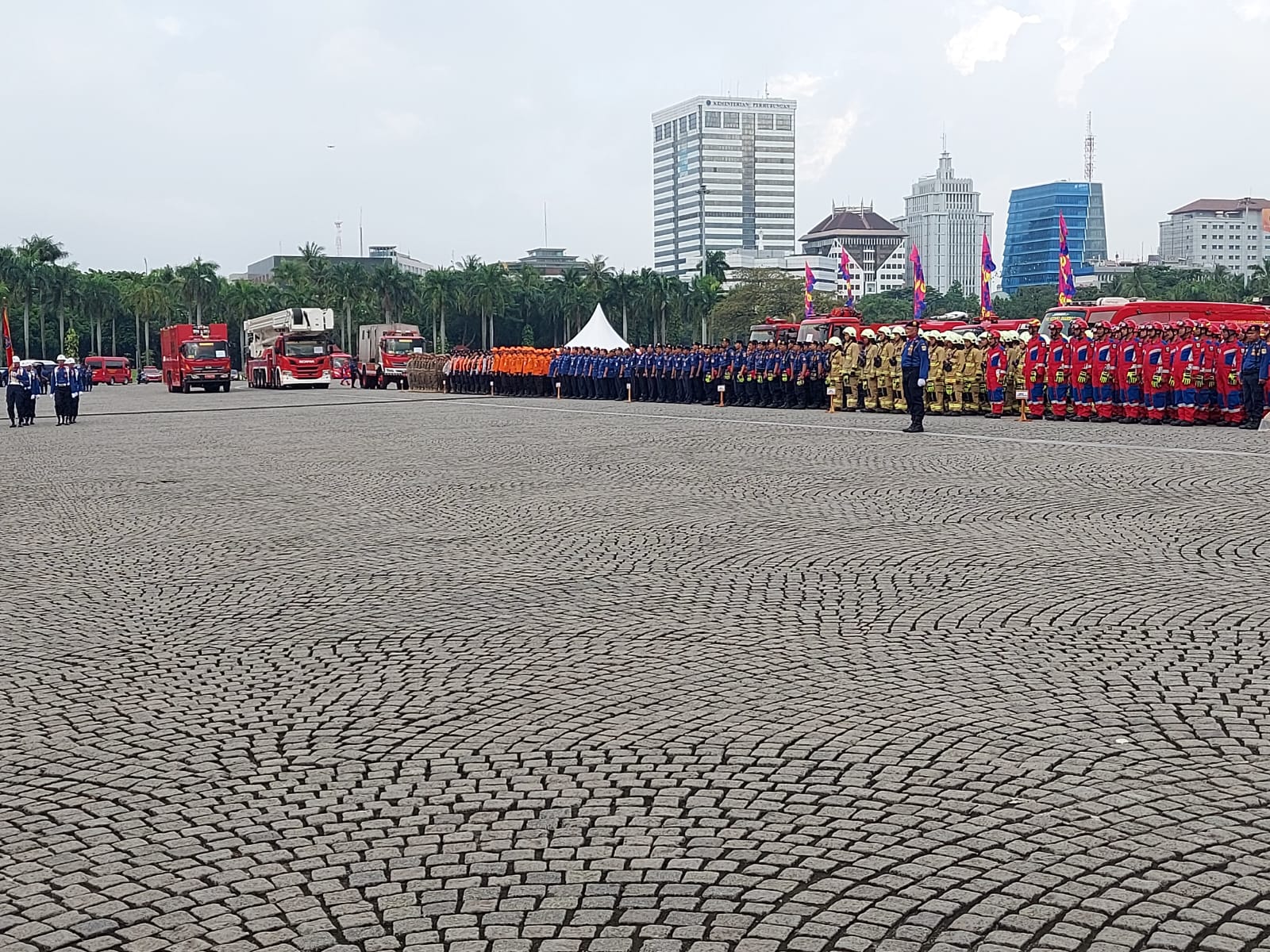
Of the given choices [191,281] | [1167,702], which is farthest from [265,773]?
[191,281]

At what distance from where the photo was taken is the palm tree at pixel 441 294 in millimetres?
113625

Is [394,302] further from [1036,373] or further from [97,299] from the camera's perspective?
[1036,373]

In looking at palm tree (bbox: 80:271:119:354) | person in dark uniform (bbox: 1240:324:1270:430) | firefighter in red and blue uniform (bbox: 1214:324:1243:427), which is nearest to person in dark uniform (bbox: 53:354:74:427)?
firefighter in red and blue uniform (bbox: 1214:324:1243:427)

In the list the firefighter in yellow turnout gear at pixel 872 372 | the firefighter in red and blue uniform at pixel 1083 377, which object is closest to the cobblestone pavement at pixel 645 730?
the firefighter in red and blue uniform at pixel 1083 377

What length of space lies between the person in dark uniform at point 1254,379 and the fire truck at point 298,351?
145 ft

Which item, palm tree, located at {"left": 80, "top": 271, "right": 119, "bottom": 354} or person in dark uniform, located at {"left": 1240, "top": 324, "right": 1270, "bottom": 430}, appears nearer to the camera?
person in dark uniform, located at {"left": 1240, "top": 324, "right": 1270, "bottom": 430}

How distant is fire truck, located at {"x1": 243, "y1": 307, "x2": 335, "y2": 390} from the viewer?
5972 centimetres

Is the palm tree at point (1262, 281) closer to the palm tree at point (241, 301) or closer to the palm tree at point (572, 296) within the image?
the palm tree at point (572, 296)

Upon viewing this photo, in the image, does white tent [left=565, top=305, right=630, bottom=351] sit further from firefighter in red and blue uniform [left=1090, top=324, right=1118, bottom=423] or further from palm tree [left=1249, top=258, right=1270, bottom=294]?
palm tree [left=1249, top=258, right=1270, bottom=294]

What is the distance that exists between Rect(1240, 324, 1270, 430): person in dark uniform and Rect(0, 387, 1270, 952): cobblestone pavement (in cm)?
1005

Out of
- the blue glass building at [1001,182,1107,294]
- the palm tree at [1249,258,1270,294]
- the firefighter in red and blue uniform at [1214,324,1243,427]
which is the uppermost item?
the blue glass building at [1001,182,1107,294]

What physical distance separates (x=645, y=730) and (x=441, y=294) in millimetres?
110183

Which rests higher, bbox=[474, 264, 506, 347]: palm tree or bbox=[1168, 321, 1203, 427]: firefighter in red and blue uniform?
bbox=[474, 264, 506, 347]: palm tree

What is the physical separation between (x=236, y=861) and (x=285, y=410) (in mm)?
32977
